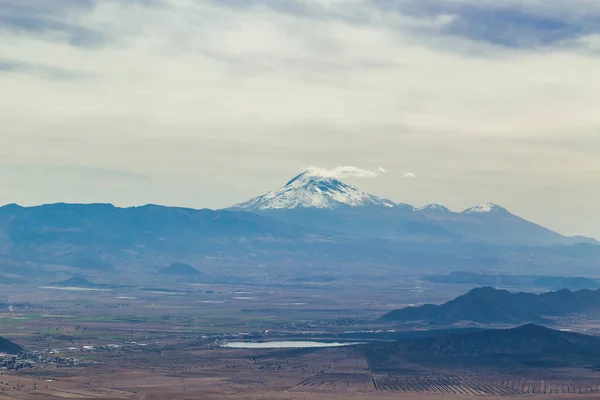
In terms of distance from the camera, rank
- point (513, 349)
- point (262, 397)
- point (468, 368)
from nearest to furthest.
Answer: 1. point (262, 397)
2. point (468, 368)
3. point (513, 349)

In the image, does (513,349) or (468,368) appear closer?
(468,368)

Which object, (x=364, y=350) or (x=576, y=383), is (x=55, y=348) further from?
(x=576, y=383)

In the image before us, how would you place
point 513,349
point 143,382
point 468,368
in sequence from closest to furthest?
1. point 143,382
2. point 468,368
3. point 513,349

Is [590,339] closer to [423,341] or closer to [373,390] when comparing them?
[423,341]

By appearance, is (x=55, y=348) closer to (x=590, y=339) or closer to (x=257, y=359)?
(x=257, y=359)

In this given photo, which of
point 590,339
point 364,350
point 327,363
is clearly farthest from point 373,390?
point 590,339

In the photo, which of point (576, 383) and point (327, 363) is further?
point (327, 363)

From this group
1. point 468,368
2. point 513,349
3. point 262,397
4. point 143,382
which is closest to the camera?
point 262,397

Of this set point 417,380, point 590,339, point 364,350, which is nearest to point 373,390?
point 417,380
